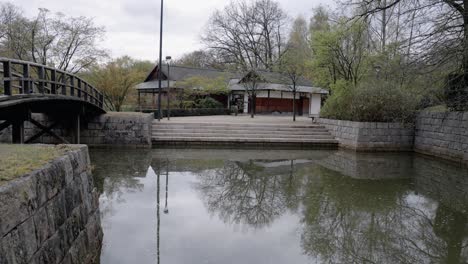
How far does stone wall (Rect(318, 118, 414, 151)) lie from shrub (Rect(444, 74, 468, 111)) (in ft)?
7.57

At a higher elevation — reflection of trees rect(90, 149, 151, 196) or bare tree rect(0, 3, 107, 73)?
bare tree rect(0, 3, 107, 73)

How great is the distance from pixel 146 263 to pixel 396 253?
3.32 metres

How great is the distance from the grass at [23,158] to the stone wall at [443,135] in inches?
484

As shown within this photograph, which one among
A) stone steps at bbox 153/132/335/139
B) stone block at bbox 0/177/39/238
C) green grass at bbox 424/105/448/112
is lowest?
stone steps at bbox 153/132/335/139

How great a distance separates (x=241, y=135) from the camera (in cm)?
1586

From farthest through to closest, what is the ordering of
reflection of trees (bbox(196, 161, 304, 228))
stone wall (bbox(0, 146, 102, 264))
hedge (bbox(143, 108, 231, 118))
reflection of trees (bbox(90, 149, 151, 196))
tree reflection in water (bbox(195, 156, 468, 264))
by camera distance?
hedge (bbox(143, 108, 231, 118)) → reflection of trees (bbox(90, 149, 151, 196)) → reflection of trees (bbox(196, 161, 304, 228)) → tree reflection in water (bbox(195, 156, 468, 264)) → stone wall (bbox(0, 146, 102, 264))

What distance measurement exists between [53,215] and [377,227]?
4.81 meters

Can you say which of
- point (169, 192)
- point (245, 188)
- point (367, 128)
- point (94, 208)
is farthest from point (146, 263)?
point (367, 128)

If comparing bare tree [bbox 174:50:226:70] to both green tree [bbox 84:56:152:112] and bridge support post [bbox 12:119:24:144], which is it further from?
bridge support post [bbox 12:119:24:144]

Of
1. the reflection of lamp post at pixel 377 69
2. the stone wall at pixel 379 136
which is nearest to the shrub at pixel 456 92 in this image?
A: the stone wall at pixel 379 136

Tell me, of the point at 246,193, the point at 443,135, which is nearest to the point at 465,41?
the point at 443,135

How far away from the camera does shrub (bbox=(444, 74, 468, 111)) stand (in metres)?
12.0

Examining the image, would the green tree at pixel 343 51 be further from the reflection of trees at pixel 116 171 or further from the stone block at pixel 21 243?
the stone block at pixel 21 243

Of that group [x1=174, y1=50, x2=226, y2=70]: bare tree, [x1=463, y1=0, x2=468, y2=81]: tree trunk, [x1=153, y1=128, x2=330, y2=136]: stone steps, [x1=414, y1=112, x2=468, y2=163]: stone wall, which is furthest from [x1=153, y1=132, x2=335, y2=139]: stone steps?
[x1=174, y1=50, x2=226, y2=70]: bare tree
